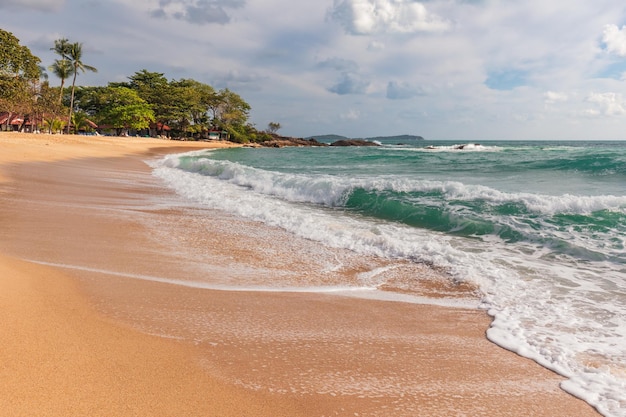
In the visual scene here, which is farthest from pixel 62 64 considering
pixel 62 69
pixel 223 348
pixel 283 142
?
pixel 223 348

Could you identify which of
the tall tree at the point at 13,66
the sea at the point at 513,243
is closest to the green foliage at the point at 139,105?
the tall tree at the point at 13,66

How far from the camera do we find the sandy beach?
222cm

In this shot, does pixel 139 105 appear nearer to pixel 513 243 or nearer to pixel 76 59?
pixel 76 59

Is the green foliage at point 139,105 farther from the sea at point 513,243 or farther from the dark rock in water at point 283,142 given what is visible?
the sea at point 513,243

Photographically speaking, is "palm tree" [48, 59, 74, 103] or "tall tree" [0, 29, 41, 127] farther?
"palm tree" [48, 59, 74, 103]

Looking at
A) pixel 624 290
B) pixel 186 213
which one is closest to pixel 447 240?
pixel 624 290

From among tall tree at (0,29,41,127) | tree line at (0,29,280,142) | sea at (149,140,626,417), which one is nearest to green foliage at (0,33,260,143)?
tree line at (0,29,280,142)

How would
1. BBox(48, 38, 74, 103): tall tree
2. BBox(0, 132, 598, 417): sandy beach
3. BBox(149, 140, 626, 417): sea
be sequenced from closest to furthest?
1. BBox(0, 132, 598, 417): sandy beach
2. BBox(149, 140, 626, 417): sea
3. BBox(48, 38, 74, 103): tall tree

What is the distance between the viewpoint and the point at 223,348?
2857mm

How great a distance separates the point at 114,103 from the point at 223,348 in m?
74.9

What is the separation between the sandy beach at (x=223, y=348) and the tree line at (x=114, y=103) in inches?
1536

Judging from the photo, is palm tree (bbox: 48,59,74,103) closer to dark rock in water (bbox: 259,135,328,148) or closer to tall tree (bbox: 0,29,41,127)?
tall tree (bbox: 0,29,41,127)

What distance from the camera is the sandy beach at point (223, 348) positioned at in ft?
7.29

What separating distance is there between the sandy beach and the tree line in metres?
39.0
